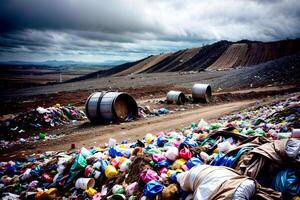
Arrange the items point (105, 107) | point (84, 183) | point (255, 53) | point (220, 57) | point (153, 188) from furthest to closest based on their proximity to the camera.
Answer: point (220, 57), point (255, 53), point (105, 107), point (84, 183), point (153, 188)

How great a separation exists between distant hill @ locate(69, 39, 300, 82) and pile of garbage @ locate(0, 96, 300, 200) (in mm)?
42599

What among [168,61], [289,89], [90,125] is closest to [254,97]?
[289,89]

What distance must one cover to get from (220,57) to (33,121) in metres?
47.6

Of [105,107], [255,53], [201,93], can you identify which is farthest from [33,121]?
[255,53]

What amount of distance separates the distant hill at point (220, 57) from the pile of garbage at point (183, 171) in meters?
42.6

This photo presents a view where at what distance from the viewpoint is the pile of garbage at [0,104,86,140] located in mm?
11434

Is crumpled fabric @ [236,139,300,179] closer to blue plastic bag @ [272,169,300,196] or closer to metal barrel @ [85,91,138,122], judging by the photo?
blue plastic bag @ [272,169,300,196]

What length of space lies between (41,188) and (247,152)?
459 cm

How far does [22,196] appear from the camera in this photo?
561 cm

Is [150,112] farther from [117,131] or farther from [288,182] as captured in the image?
[288,182]

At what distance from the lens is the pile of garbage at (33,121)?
450 inches

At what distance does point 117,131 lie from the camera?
10305 mm

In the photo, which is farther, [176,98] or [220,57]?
[220,57]

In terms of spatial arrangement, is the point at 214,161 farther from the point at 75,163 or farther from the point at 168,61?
the point at 168,61
